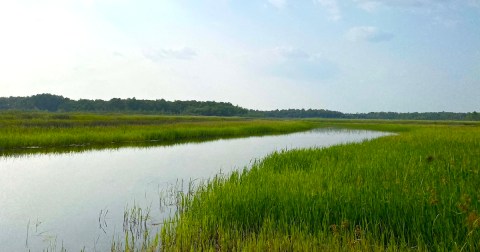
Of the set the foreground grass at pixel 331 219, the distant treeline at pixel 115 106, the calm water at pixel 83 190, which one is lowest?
the calm water at pixel 83 190

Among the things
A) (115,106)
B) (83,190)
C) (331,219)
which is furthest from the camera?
(115,106)

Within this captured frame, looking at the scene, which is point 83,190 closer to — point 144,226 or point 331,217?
point 144,226

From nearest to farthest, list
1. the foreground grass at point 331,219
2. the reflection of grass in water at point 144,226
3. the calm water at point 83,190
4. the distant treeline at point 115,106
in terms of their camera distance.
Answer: the foreground grass at point 331,219, the reflection of grass in water at point 144,226, the calm water at point 83,190, the distant treeline at point 115,106

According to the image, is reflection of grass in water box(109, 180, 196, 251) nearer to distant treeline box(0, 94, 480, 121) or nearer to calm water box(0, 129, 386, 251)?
calm water box(0, 129, 386, 251)

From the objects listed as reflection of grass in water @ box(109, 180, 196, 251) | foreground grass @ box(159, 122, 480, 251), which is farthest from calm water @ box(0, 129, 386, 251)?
foreground grass @ box(159, 122, 480, 251)

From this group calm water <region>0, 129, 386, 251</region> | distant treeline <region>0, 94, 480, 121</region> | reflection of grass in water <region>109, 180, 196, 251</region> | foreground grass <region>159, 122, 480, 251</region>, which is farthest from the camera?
distant treeline <region>0, 94, 480, 121</region>

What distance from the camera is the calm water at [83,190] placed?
22.7 feet

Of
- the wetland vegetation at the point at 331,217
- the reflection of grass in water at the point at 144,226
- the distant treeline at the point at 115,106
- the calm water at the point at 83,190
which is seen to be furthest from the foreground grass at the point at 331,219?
the distant treeline at the point at 115,106

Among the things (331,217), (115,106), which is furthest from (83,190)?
(115,106)

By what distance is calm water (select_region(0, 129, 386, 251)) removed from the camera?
273 inches

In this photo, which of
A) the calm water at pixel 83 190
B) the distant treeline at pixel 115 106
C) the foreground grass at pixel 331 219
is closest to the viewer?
the foreground grass at pixel 331 219

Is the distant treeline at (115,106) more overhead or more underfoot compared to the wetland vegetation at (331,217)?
more overhead

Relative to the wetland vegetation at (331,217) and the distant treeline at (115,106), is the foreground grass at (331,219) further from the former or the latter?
the distant treeline at (115,106)

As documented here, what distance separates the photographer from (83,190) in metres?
10.9
